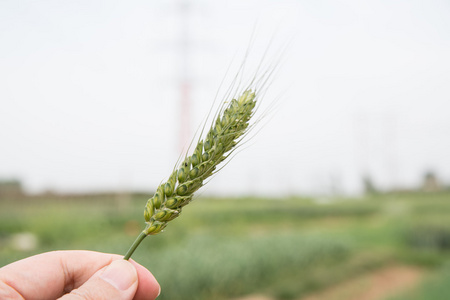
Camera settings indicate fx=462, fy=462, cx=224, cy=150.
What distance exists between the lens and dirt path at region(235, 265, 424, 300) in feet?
29.3

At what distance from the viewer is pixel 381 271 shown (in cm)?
1179

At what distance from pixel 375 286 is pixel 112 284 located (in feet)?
32.5

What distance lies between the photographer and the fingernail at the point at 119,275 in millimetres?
1349

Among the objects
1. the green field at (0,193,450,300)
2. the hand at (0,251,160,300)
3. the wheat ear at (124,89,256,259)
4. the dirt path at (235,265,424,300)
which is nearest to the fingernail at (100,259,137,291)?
the hand at (0,251,160,300)

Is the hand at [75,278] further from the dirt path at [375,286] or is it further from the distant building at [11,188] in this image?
the distant building at [11,188]

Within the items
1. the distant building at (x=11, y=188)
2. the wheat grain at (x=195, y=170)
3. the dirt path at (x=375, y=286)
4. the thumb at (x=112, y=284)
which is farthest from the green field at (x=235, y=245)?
the wheat grain at (x=195, y=170)

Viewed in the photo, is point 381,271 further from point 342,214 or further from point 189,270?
point 342,214

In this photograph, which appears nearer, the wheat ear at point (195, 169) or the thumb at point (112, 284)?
the wheat ear at point (195, 169)

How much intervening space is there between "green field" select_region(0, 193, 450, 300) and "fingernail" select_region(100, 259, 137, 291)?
5.35 m

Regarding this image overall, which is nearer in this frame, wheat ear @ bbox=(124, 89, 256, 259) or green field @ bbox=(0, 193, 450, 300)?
wheat ear @ bbox=(124, 89, 256, 259)

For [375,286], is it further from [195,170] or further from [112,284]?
[195,170]

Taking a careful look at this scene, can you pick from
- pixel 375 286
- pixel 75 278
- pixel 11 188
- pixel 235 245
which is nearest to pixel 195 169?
pixel 75 278

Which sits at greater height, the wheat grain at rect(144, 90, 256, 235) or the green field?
the wheat grain at rect(144, 90, 256, 235)

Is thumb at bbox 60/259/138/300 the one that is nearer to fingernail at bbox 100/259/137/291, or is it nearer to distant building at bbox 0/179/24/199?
fingernail at bbox 100/259/137/291
